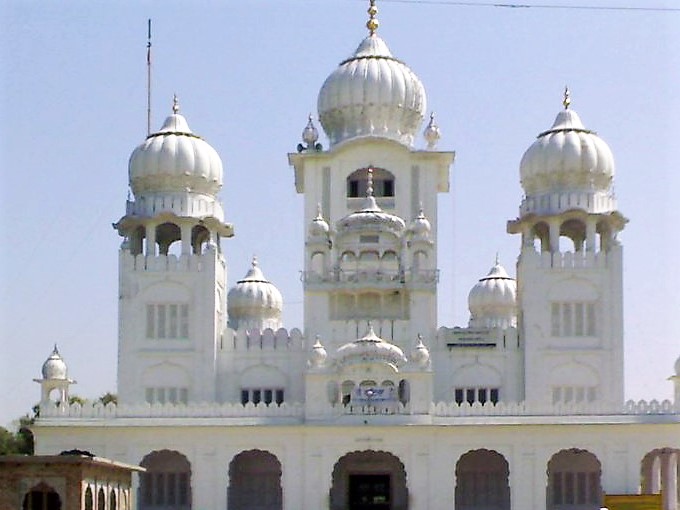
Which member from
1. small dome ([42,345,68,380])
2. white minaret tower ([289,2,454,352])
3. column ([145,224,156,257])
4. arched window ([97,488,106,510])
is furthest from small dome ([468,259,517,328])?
arched window ([97,488,106,510])

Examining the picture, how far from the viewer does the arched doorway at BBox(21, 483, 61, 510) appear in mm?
42062

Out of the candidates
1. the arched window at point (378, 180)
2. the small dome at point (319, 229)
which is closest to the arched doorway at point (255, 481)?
the small dome at point (319, 229)

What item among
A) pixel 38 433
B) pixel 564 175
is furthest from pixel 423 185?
pixel 38 433

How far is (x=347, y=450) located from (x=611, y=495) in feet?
28.0

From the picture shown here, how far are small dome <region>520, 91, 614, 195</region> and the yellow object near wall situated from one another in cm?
1175

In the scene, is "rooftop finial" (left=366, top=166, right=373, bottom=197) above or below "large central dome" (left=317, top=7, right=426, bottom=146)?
below

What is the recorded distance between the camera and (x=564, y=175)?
193 feet

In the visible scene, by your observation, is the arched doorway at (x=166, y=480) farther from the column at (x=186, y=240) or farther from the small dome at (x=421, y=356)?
the small dome at (x=421, y=356)

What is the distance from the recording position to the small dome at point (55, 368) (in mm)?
56281

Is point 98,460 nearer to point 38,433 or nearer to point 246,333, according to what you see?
point 38,433

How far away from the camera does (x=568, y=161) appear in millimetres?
58562

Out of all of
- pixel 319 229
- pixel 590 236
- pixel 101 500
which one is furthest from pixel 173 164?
pixel 101 500

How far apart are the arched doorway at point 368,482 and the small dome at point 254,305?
1253cm

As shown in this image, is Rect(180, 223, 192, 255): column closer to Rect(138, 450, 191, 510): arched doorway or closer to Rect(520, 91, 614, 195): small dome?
Rect(138, 450, 191, 510): arched doorway
